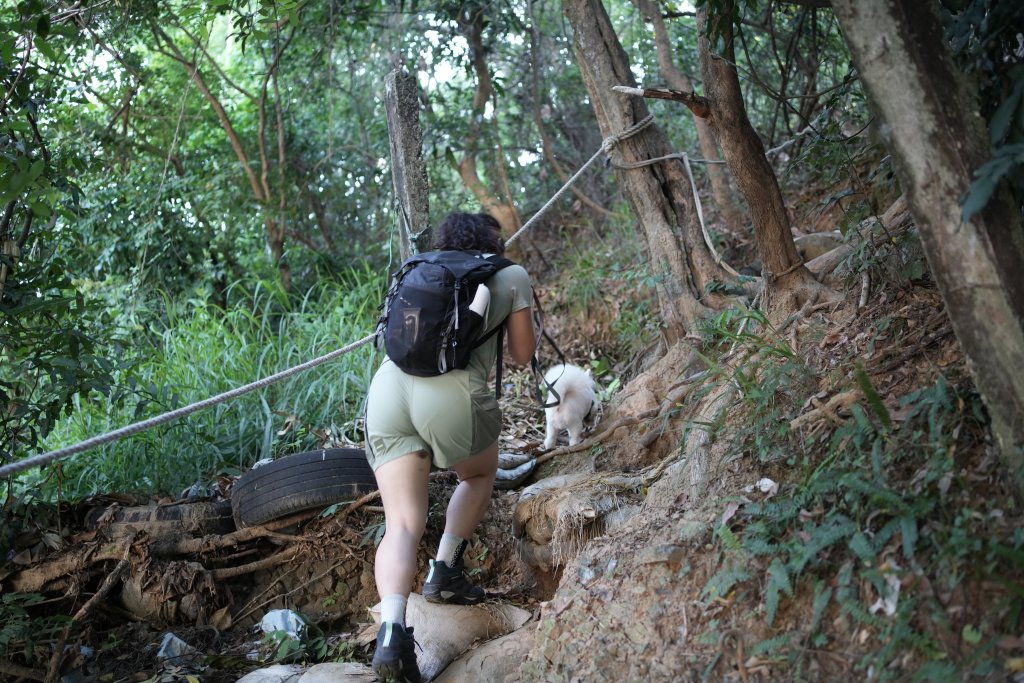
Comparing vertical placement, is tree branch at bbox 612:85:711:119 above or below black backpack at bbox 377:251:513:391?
above

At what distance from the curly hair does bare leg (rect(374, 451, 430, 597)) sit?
0.88m

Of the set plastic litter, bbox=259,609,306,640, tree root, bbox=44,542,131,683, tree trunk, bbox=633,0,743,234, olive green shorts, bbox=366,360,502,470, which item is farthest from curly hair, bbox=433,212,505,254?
tree trunk, bbox=633,0,743,234

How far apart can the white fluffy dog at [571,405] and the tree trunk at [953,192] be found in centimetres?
263

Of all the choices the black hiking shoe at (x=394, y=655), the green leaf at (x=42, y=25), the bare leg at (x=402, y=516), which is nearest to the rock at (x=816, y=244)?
the bare leg at (x=402, y=516)

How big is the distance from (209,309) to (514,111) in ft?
14.2

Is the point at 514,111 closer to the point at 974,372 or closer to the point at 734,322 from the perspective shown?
the point at 734,322

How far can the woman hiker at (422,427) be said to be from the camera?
3293 millimetres

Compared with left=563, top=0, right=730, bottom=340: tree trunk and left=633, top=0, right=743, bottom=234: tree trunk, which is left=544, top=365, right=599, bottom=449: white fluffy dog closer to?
left=563, top=0, right=730, bottom=340: tree trunk

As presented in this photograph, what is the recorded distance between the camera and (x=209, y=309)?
8953 millimetres

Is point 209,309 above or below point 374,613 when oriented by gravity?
above

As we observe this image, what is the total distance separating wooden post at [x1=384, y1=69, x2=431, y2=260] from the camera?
475cm

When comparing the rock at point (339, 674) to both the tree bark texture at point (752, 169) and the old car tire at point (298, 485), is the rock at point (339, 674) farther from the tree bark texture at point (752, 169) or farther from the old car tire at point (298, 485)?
the tree bark texture at point (752, 169)

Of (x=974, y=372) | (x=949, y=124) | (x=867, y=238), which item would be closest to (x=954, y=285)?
(x=974, y=372)

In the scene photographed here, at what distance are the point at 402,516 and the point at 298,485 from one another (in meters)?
1.40
